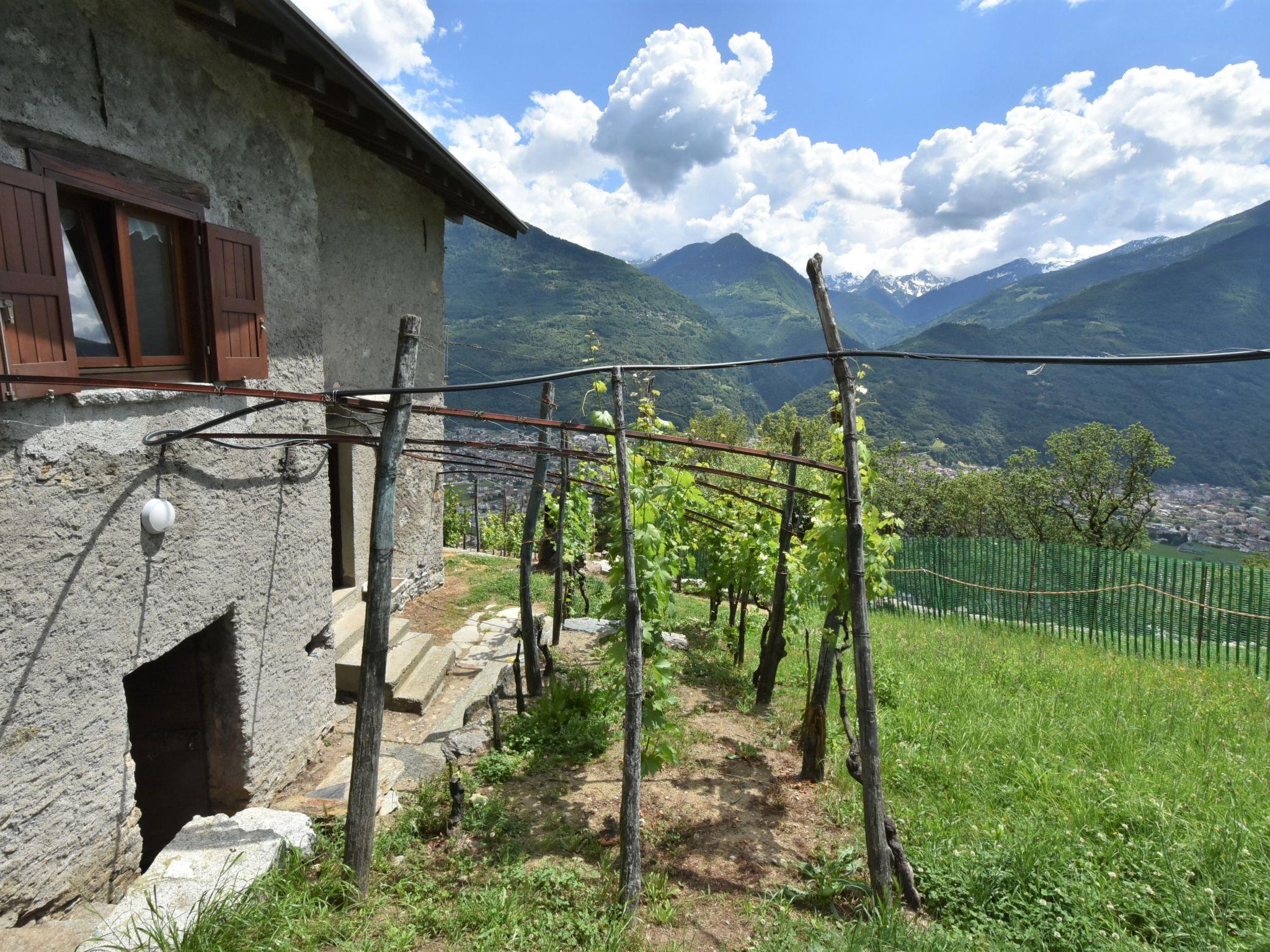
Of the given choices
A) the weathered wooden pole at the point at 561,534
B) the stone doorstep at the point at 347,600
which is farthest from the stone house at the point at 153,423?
the weathered wooden pole at the point at 561,534

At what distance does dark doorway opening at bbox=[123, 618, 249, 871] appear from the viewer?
3.99 meters

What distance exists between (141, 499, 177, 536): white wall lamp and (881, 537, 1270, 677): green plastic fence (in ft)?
29.6

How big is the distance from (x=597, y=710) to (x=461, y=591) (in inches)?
173

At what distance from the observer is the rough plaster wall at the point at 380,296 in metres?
6.30

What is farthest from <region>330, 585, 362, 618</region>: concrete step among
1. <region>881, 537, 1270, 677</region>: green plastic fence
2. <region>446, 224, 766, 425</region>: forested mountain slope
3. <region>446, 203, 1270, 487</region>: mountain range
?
<region>446, 224, 766, 425</region>: forested mountain slope

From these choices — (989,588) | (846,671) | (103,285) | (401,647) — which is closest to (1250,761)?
(846,671)

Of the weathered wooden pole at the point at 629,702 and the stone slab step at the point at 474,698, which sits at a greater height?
the weathered wooden pole at the point at 629,702

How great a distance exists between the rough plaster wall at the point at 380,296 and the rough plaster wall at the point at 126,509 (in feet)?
6.47

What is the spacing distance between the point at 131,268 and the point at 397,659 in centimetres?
444

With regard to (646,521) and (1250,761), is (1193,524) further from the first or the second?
(646,521)

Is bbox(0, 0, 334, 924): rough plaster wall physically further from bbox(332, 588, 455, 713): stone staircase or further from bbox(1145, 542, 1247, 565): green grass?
bbox(1145, 542, 1247, 565): green grass

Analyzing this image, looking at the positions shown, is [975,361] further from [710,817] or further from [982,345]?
[982,345]

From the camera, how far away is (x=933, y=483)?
3262cm

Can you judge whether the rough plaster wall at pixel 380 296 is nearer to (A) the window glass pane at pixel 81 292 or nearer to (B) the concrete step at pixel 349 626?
(B) the concrete step at pixel 349 626
